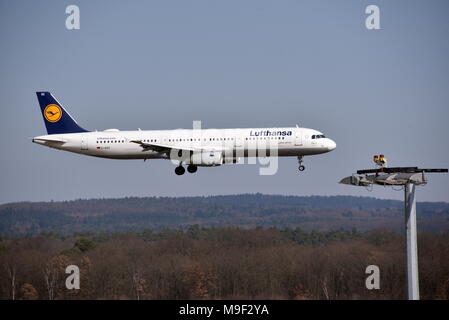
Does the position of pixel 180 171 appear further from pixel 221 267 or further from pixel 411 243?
pixel 411 243

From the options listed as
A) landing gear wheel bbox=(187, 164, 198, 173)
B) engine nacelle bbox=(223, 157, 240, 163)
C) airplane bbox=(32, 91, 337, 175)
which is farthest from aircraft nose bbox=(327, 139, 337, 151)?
landing gear wheel bbox=(187, 164, 198, 173)

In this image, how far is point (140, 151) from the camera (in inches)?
3169

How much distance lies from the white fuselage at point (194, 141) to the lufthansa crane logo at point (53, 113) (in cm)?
269

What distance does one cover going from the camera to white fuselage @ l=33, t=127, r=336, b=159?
74.9 meters

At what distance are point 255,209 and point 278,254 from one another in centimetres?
2663

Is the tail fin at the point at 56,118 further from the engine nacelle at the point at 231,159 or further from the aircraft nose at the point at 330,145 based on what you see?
the aircraft nose at the point at 330,145

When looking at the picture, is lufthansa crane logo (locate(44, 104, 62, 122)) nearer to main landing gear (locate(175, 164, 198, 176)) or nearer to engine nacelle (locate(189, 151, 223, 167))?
main landing gear (locate(175, 164, 198, 176))

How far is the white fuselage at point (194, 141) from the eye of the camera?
246 feet

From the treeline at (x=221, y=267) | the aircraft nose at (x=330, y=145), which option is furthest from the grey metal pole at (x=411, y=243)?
the treeline at (x=221, y=267)

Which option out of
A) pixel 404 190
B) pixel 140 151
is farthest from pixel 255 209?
pixel 404 190

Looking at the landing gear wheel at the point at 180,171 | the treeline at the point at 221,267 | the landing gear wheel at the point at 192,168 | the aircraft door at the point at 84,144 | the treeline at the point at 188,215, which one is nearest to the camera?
the landing gear wheel at the point at 192,168

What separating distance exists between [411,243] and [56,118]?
4045 centimetres

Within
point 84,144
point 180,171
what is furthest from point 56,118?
point 180,171

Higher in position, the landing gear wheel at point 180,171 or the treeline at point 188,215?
the landing gear wheel at point 180,171
